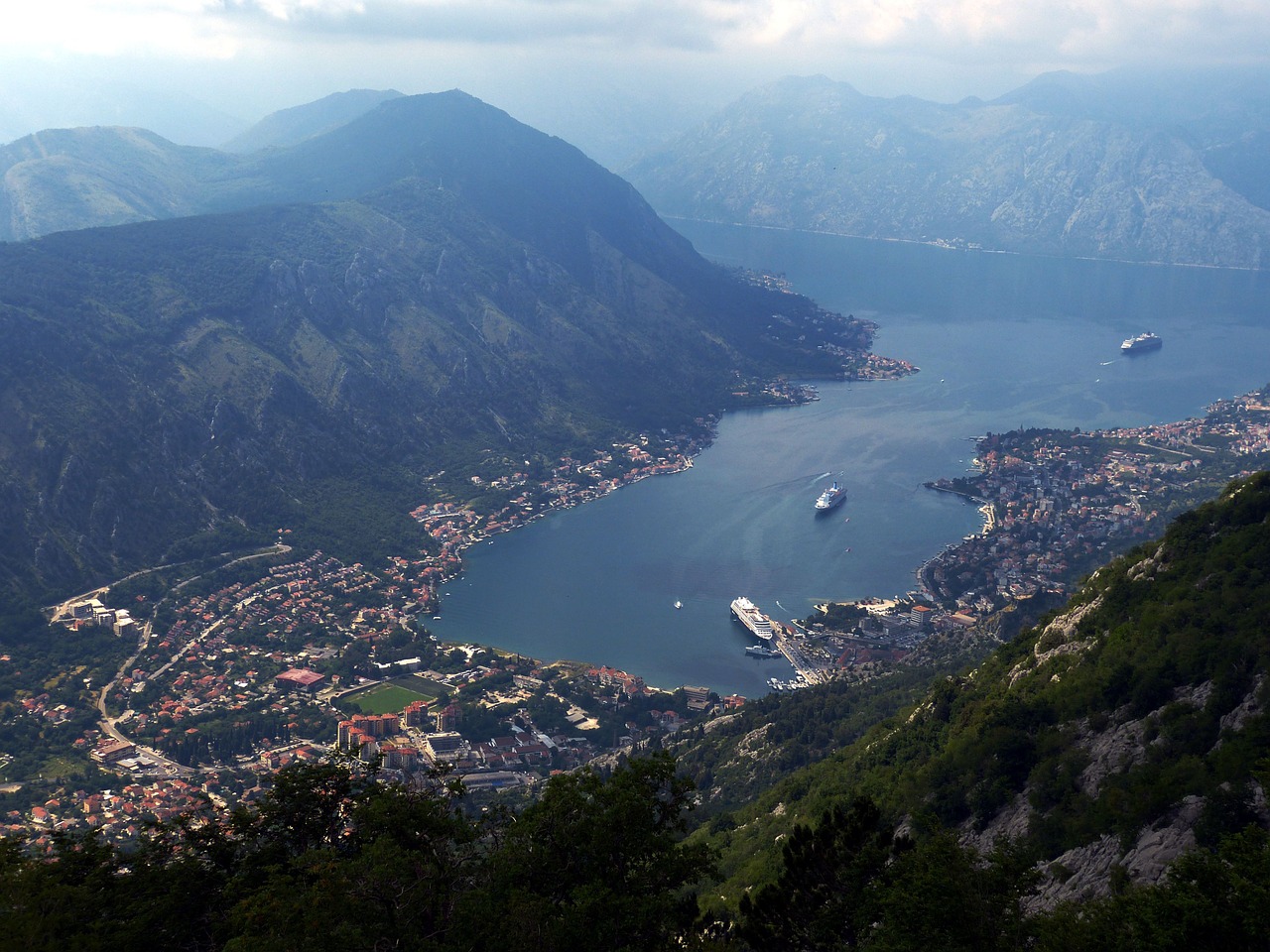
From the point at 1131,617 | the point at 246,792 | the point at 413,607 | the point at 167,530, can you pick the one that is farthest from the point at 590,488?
the point at 1131,617

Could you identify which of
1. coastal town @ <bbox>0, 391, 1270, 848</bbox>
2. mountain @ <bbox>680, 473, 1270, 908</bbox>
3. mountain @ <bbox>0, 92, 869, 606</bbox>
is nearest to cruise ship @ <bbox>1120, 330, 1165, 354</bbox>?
mountain @ <bbox>0, 92, 869, 606</bbox>

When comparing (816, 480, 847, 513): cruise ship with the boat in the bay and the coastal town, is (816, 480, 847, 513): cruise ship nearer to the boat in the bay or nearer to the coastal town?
the coastal town

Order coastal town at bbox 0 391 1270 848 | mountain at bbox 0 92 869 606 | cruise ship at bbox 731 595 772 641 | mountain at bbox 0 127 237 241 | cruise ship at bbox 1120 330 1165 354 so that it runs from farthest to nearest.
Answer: cruise ship at bbox 1120 330 1165 354
mountain at bbox 0 127 237 241
mountain at bbox 0 92 869 606
cruise ship at bbox 731 595 772 641
coastal town at bbox 0 391 1270 848

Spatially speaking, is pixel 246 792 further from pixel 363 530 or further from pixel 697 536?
pixel 697 536

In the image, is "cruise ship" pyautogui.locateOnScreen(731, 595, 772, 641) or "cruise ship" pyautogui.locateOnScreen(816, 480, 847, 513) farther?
"cruise ship" pyautogui.locateOnScreen(816, 480, 847, 513)

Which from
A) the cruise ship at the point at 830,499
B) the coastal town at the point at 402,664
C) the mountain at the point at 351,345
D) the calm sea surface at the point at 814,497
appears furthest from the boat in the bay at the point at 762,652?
the mountain at the point at 351,345

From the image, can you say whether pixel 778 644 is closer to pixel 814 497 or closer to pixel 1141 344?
pixel 814 497

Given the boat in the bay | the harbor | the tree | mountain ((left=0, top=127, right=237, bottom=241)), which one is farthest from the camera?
mountain ((left=0, top=127, right=237, bottom=241))
